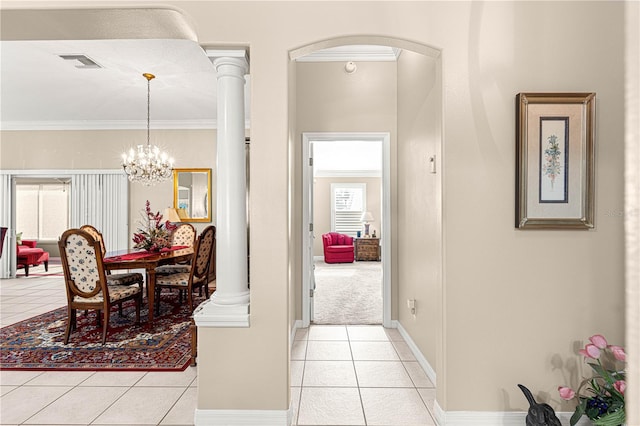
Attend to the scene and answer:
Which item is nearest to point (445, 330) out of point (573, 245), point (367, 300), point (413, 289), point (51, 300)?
point (573, 245)

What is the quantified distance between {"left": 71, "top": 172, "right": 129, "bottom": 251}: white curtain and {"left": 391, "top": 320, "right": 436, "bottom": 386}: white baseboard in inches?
205

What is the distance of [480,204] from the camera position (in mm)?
2037

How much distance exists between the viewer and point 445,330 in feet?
6.66

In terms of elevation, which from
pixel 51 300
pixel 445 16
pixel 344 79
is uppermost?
pixel 344 79

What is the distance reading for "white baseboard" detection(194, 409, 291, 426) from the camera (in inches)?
79.2

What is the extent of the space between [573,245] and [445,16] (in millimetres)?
1510

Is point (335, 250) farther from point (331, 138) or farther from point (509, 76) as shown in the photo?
point (509, 76)

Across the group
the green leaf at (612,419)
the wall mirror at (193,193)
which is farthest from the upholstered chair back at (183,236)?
the green leaf at (612,419)

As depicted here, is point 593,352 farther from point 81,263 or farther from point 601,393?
point 81,263

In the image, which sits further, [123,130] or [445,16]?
[123,130]

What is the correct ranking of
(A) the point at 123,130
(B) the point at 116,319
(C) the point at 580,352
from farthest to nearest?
(A) the point at 123,130, (B) the point at 116,319, (C) the point at 580,352

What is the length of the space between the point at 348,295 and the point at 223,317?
358 cm

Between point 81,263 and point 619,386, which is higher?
point 81,263

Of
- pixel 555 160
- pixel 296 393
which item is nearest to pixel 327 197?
pixel 296 393
